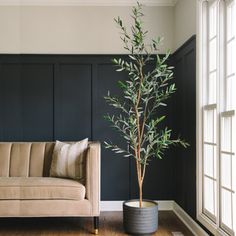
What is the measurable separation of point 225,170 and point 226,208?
307 mm

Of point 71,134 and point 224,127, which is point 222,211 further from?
point 71,134

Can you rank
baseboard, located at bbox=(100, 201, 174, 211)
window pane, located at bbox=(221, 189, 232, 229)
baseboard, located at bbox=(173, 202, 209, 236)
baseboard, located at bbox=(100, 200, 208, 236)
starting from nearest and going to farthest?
window pane, located at bbox=(221, 189, 232, 229), baseboard, located at bbox=(173, 202, 209, 236), baseboard, located at bbox=(100, 200, 208, 236), baseboard, located at bbox=(100, 201, 174, 211)

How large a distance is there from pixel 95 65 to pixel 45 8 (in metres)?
1.01

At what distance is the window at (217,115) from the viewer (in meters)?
3.07

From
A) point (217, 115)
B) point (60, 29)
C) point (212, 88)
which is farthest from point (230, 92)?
point (60, 29)

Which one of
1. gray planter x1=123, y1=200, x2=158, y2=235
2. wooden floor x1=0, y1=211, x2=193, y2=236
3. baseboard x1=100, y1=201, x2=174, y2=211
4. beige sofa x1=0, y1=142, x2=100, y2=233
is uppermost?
beige sofa x1=0, y1=142, x2=100, y2=233

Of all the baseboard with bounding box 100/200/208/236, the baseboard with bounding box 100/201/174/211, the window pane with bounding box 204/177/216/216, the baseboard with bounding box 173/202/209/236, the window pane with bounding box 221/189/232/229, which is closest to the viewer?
the window pane with bounding box 221/189/232/229

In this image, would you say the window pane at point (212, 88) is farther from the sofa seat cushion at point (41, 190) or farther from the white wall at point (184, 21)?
the sofa seat cushion at point (41, 190)

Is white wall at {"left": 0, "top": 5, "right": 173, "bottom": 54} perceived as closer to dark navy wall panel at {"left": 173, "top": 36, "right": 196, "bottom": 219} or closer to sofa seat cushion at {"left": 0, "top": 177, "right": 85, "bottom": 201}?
dark navy wall panel at {"left": 173, "top": 36, "right": 196, "bottom": 219}

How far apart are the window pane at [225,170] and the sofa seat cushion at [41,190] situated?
149cm

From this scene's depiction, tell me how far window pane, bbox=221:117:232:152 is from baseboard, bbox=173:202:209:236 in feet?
3.02

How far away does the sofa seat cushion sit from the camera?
3916 mm

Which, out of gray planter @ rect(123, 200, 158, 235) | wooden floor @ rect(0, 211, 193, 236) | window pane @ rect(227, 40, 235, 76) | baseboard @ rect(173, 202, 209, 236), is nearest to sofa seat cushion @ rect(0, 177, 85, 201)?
wooden floor @ rect(0, 211, 193, 236)

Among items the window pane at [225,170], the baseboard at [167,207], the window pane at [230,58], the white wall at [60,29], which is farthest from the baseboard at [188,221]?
the white wall at [60,29]
